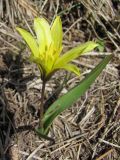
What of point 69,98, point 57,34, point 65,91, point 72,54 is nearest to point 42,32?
point 57,34

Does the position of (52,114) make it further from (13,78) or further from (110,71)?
(110,71)

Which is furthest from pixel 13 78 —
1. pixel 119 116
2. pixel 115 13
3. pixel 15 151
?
pixel 115 13

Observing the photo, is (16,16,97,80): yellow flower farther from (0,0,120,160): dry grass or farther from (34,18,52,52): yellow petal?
(0,0,120,160): dry grass

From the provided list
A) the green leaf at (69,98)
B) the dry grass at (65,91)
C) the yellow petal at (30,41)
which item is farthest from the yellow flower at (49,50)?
the dry grass at (65,91)

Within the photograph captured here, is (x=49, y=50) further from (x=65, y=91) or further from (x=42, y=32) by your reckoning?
(x=65, y=91)

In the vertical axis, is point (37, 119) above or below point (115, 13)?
below

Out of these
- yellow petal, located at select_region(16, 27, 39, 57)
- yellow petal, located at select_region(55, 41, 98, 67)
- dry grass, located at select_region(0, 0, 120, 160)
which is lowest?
dry grass, located at select_region(0, 0, 120, 160)

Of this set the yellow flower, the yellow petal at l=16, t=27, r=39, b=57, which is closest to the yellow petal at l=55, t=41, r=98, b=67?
the yellow flower
